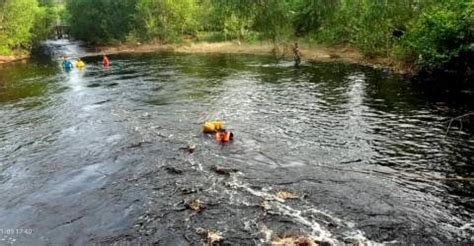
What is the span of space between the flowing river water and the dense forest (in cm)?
410

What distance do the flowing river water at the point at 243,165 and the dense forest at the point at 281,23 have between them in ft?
13.4

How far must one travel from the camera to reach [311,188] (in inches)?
666

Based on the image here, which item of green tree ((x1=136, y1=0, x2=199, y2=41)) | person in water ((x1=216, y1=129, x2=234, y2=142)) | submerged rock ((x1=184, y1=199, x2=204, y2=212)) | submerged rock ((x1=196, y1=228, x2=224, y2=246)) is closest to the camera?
submerged rock ((x1=196, y1=228, x2=224, y2=246))

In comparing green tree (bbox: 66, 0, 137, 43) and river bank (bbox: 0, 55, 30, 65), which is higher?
green tree (bbox: 66, 0, 137, 43)

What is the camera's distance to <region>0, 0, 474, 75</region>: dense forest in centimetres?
1426

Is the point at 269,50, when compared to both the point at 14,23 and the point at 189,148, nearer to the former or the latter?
the point at 14,23

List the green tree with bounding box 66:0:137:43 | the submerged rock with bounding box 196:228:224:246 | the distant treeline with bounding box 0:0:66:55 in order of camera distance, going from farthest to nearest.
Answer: the green tree with bounding box 66:0:137:43 → the distant treeline with bounding box 0:0:66:55 → the submerged rock with bounding box 196:228:224:246

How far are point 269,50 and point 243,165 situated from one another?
43.3 metres

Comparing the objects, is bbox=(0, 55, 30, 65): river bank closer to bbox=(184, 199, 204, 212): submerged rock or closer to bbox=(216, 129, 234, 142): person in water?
bbox=(216, 129, 234, 142): person in water

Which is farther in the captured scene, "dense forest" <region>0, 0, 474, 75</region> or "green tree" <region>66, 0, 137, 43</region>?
"green tree" <region>66, 0, 137, 43</region>

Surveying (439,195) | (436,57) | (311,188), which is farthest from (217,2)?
(436,57)

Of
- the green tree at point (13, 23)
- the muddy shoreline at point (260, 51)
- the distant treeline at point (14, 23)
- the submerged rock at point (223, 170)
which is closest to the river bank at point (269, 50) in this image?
the muddy shoreline at point (260, 51)

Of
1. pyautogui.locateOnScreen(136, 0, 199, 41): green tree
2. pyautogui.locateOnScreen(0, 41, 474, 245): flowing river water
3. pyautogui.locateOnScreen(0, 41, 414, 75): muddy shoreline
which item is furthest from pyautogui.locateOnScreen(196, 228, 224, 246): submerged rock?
pyautogui.locateOnScreen(136, 0, 199, 41): green tree

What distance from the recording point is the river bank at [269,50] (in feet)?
143
